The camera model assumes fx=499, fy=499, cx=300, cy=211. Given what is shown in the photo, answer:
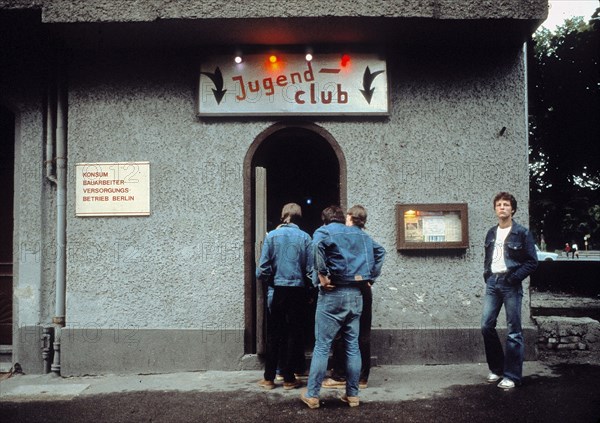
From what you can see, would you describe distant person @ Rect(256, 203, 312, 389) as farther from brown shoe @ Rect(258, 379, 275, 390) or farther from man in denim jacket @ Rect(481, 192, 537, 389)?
man in denim jacket @ Rect(481, 192, 537, 389)

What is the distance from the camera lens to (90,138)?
5.95 meters

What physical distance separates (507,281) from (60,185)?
5.10m

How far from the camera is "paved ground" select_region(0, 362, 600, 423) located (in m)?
4.27

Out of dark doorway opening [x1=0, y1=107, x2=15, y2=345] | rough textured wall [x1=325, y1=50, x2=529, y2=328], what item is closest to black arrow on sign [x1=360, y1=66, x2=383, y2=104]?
rough textured wall [x1=325, y1=50, x2=529, y2=328]

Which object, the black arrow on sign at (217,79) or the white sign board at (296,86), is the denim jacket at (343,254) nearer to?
the white sign board at (296,86)

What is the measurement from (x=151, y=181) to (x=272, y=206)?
12.2 feet

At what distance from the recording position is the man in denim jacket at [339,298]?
4355 millimetres

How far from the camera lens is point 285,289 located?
4.94 metres

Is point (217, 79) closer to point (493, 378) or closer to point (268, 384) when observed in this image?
point (268, 384)

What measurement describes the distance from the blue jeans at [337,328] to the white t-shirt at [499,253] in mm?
1566

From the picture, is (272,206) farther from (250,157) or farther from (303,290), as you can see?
(303,290)

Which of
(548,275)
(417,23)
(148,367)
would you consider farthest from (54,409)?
(548,275)

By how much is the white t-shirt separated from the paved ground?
46.2 inches

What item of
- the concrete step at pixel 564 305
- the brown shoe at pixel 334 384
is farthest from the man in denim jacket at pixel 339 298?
the concrete step at pixel 564 305
